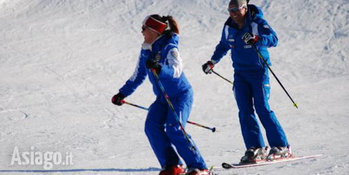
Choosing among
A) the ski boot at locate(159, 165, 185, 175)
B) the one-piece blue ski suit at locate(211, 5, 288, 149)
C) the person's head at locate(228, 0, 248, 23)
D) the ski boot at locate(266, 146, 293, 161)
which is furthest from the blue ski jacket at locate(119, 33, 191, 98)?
the ski boot at locate(266, 146, 293, 161)

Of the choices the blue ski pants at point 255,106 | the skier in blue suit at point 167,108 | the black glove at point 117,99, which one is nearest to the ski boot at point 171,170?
the skier in blue suit at point 167,108

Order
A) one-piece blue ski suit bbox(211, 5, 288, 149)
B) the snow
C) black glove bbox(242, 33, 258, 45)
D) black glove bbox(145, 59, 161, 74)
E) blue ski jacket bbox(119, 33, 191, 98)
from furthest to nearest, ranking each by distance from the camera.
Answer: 1. the snow
2. one-piece blue ski suit bbox(211, 5, 288, 149)
3. black glove bbox(242, 33, 258, 45)
4. blue ski jacket bbox(119, 33, 191, 98)
5. black glove bbox(145, 59, 161, 74)

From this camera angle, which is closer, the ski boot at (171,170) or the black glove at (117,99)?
the ski boot at (171,170)

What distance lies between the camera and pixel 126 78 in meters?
11.6

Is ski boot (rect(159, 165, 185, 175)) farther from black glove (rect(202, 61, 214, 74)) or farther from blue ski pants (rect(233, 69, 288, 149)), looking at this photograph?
black glove (rect(202, 61, 214, 74))

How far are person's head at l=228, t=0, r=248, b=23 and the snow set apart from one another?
154 centimetres

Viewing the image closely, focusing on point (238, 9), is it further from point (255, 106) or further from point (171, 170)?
point (171, 170)

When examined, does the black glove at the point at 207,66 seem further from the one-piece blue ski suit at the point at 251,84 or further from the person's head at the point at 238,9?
the person's head at the point at 238,9

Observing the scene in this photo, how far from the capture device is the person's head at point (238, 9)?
5758 millimetres

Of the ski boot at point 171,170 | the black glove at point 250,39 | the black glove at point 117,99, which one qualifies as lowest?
the ski boot at point 171,170

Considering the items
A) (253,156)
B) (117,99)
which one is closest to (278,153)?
(253,156)

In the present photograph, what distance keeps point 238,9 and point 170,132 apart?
1.61 meters

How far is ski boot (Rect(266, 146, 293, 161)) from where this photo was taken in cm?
594

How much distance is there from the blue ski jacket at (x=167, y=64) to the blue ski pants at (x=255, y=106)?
118cm
